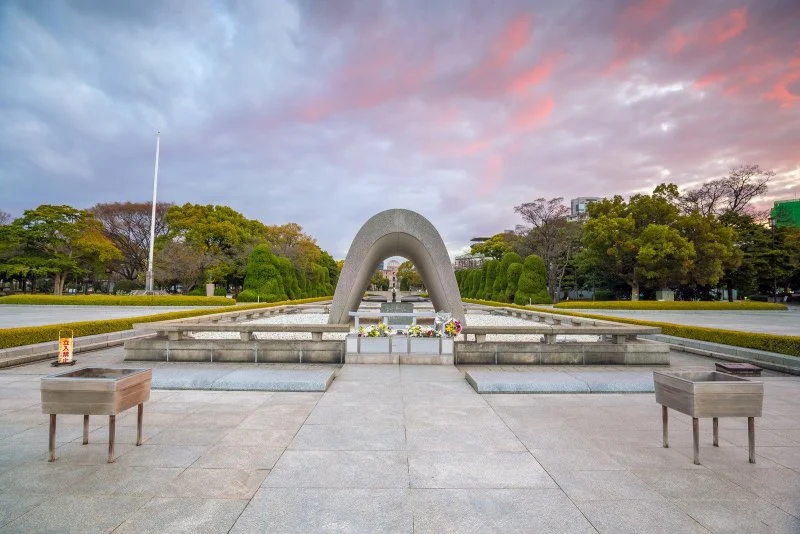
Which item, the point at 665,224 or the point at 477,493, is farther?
the point at 665,224

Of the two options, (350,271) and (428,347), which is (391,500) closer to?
(428,347)

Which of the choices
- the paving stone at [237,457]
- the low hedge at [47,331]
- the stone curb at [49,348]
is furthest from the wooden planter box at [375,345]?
the low hedge at [47,331]

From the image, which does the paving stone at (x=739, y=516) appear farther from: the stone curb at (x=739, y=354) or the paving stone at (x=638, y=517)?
the stone curb at (x=739, y=354)

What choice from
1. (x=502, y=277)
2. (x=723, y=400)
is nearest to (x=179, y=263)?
(x=502, y=277)

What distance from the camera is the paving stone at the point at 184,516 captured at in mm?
3066

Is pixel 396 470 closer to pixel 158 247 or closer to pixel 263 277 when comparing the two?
pixel 263 277

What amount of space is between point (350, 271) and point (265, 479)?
11043 millimetres

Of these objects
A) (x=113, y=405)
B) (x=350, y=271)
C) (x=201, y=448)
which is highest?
(x=350, y=271)

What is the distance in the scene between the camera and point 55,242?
39.0m

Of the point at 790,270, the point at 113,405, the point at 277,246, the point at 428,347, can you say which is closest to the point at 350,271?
the point at 428,347

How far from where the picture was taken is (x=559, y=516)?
3270 mm

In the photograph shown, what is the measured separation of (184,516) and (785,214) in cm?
6592

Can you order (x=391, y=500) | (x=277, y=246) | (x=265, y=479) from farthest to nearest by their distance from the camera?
(x=277, y=246) < (x=265, y=479) < (x=391, y=500)

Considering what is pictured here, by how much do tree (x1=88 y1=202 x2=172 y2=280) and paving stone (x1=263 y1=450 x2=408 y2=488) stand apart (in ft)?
182
